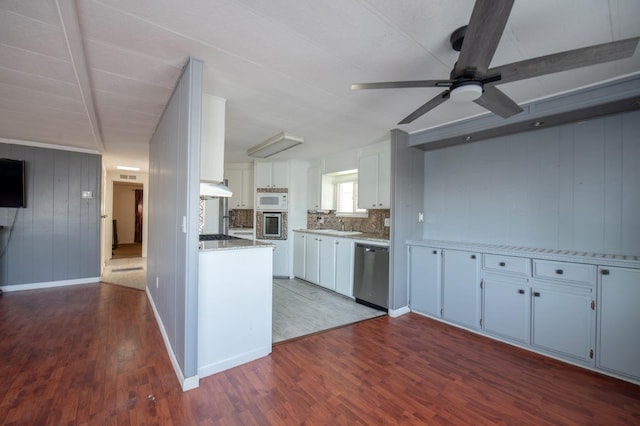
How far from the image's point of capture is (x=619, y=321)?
217 centimetres

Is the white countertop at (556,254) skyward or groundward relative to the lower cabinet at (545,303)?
skyward

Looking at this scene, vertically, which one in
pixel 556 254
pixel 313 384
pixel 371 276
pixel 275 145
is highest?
pixel 275 145

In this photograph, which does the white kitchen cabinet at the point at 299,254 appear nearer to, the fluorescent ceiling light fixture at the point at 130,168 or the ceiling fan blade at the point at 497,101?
the ceiling fan blade at the point at 497,101

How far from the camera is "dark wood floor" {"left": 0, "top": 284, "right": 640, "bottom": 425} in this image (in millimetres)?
1746

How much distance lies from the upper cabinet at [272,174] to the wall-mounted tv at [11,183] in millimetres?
3556

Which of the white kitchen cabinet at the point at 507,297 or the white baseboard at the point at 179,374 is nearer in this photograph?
the white baseboard at the point at 179,374

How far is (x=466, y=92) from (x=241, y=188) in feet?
16.6

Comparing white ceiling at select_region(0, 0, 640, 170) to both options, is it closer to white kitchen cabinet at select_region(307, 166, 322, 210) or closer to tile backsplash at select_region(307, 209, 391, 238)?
tile backsplash at select_region(307, 209, 391, 238)

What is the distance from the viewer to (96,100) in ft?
8.77

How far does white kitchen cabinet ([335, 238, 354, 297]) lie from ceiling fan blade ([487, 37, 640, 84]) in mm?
2932

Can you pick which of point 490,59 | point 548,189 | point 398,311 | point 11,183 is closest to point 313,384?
point 398,311

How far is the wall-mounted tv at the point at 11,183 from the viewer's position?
13.4 feet

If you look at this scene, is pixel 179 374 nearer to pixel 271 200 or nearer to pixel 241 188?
pixel 271 200

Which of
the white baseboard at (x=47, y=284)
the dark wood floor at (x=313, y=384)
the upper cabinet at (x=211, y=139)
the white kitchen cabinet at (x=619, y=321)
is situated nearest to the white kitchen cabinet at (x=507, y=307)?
the dark wood floor at (x=313, y=384)
